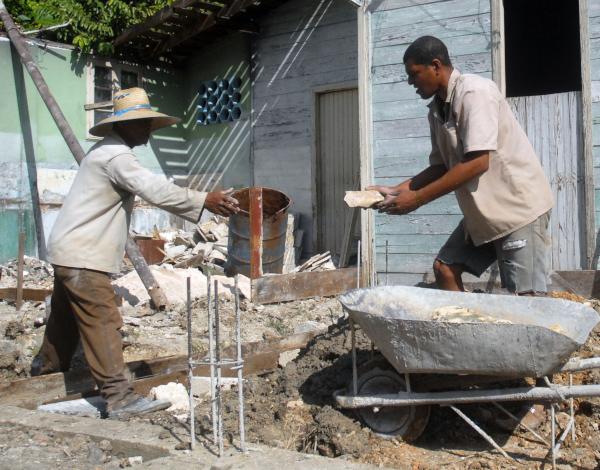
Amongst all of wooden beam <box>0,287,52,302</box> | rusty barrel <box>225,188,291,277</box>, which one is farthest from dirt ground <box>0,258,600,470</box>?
rusty barrel <box>225,188,291,277</box>

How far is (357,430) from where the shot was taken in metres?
3.86

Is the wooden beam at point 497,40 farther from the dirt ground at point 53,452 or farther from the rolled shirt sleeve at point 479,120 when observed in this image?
the dirt ground at point 53,452

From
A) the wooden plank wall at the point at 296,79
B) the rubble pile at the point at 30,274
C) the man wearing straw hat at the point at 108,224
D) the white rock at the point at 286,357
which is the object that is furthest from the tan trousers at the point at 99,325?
the wooden plank wall at the point at 296,79

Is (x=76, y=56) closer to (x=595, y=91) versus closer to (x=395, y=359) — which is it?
(x=595, y=91)

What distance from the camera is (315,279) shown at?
9.30 m

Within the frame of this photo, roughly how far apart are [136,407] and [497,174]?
250 centimetres

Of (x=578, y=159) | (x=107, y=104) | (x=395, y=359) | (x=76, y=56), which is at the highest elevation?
(x=76, y=56)

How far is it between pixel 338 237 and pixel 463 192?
786 centimetres

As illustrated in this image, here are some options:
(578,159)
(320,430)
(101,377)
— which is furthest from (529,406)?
(578,159)

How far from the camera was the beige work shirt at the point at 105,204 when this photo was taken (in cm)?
447

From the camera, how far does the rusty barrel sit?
10.2 meters

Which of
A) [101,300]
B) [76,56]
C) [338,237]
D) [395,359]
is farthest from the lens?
[76,56]

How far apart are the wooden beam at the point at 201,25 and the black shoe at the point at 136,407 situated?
826 centimetres

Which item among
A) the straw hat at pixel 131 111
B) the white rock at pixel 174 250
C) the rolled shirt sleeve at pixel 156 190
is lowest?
the white rock at pixel 174 250
